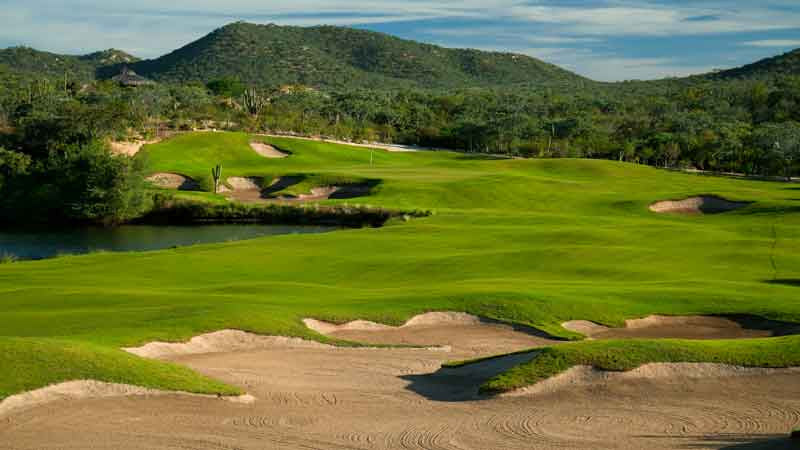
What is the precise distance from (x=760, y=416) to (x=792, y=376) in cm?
268

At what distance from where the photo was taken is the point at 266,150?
115250 millimetres

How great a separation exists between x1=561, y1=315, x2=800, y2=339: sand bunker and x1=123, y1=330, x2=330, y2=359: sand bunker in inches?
351

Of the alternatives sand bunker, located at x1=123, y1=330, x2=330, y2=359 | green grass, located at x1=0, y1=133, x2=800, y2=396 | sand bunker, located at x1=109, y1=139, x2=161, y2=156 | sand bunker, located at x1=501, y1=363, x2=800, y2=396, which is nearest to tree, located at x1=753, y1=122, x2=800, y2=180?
green grass, located at x1=0, y1=133, x2=800, y2=396

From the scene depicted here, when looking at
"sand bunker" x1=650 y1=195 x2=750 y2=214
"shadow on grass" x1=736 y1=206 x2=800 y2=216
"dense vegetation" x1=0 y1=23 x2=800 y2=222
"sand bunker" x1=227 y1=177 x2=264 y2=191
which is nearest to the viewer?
"shadow on grass" x1=736 y1=206 x2=800 y2=216

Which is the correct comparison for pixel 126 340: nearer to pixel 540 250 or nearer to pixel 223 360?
pixel 223 360

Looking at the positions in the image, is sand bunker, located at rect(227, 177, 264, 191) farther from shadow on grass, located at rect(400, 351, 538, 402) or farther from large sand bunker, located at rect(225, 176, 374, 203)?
shadow on grass, located at rect(400, 351, 538, 402)

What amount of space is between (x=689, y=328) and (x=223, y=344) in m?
14.6

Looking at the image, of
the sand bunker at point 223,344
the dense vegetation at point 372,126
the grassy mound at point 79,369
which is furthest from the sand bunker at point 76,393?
the dense vegetation at point 372,126

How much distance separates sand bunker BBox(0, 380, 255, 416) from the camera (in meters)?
15.9

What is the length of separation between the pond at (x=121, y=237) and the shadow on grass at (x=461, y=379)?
4720 centimetres

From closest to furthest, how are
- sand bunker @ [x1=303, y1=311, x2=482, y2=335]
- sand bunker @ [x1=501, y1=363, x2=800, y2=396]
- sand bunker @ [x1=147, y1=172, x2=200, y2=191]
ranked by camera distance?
sand bunker @ [x1=501, y1=363, x2=800, y2=396], sand bunker @ [x1=303, y1=311, x2=482, y2=335], sand bunker @ [x1=147, y1=172, x2=200, y2=191]

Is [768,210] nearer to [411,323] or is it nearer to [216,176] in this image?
[411,323]

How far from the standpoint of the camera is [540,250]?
141 feet

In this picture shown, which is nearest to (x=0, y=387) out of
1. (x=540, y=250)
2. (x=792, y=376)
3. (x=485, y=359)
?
(x=485, y=359)
